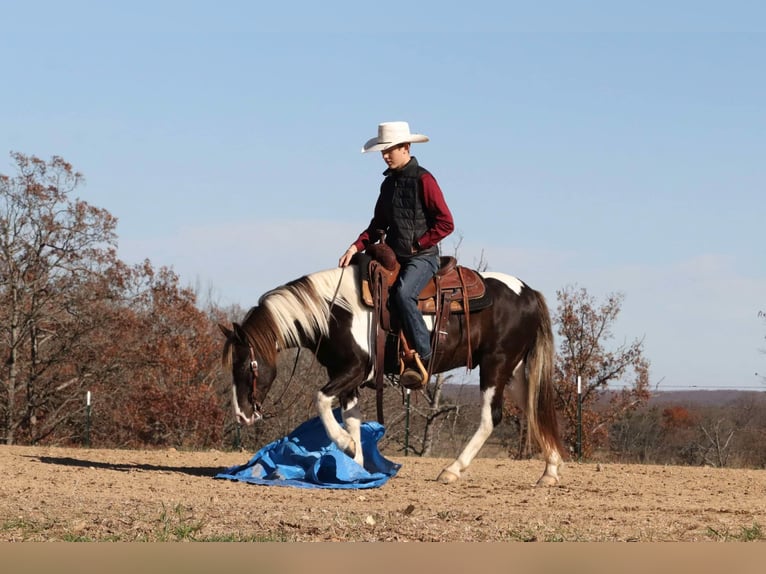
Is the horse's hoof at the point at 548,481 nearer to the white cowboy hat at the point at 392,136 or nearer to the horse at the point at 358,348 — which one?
the horse at the point at 358,348

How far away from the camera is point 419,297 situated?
9.51 meters

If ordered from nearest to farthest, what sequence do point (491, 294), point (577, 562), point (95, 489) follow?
point (577, 562) < point (95, 489) < point (491, 294)

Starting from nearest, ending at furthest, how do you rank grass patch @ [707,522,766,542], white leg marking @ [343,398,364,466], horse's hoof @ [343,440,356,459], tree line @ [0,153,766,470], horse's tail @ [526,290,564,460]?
1. grass patch @ [707,522,766,542]
2. horse's hoof @ [343,440,356,459]
3. white leg marking @ [343,398,364,466]
4. horse's tail @ [526,290,564,460]
5. tree line @ [0,153,766,470]

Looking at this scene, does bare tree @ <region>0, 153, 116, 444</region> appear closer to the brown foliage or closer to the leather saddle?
the brown foliage

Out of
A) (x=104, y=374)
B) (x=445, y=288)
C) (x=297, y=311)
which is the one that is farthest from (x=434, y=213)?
(x=104, y=374)

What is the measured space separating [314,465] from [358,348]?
3.69 ft

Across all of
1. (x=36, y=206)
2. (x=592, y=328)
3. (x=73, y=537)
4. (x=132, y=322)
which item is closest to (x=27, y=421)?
(x=132, y=322)

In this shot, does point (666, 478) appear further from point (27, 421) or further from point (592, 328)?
point (27, 421)

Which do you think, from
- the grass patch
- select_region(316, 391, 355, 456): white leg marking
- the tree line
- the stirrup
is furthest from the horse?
the tree line

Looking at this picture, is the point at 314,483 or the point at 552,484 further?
the point at 552,484

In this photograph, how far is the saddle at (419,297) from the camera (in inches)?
Answer: 364

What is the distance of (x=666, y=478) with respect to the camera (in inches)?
457

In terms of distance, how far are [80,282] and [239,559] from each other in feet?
73.6

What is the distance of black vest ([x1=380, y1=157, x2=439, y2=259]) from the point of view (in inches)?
366
